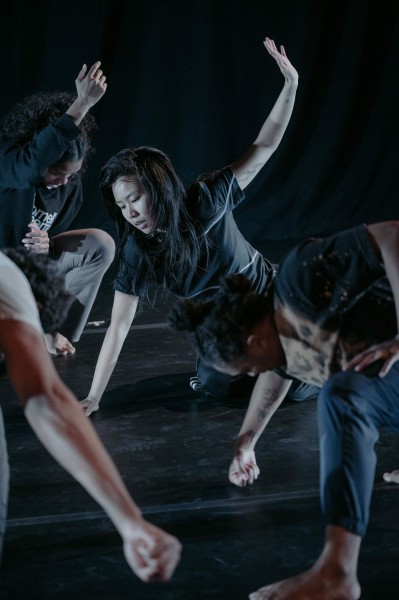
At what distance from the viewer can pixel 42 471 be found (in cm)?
251

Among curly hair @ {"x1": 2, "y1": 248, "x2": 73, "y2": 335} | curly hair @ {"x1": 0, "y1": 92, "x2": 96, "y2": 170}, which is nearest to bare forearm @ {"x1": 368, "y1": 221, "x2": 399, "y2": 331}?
curly hair @ {"x1": 2, "y1": 248, "x2": 73, "y2": 335}

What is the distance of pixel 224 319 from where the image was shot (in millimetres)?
1830

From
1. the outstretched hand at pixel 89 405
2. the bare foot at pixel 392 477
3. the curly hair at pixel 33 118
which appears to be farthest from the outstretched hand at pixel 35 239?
the bare foot at pixel 392 477

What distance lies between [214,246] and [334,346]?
1.16 m

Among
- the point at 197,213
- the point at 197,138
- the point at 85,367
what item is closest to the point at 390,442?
the point at 197,213

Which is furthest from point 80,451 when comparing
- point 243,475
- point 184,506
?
point 243,475

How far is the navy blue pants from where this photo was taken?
173cm

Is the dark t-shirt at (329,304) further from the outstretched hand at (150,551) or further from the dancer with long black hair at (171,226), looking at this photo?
the dancer with long black hair at (171,226)

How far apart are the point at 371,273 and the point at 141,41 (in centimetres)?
371

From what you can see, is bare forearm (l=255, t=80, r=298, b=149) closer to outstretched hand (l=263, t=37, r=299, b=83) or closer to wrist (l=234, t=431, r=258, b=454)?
outstretched hand (l=263, t=37, r=299, b=83)

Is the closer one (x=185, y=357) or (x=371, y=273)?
(x=371, y=273)

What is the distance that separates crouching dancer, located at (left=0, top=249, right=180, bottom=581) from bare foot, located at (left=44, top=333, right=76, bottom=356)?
6.35 feet

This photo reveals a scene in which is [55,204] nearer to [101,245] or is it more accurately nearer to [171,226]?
[101,245]

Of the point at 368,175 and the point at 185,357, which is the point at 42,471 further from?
the point at 368,175
